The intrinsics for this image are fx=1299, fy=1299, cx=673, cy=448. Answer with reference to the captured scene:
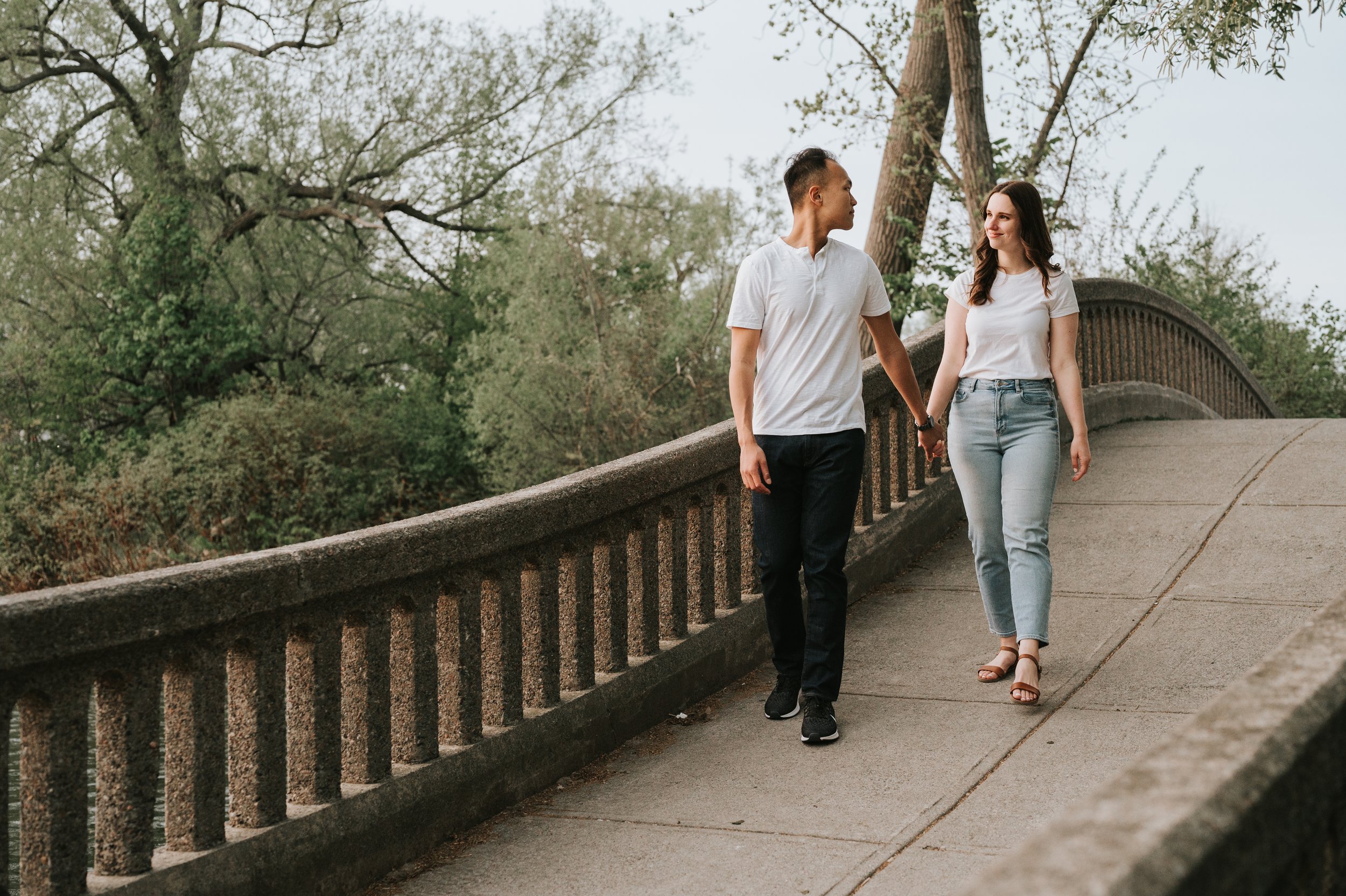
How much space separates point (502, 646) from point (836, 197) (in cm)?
201

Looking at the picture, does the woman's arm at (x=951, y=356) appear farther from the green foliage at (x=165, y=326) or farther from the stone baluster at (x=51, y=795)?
the green foliage at (x=165, y=326)

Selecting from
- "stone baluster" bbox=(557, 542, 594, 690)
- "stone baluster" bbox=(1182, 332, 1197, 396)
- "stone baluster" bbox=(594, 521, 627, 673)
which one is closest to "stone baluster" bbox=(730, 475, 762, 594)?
"stone baluster" bbox=(594, 521, 627, 673)

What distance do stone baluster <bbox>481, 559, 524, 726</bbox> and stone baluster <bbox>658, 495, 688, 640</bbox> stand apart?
1003 millimetres

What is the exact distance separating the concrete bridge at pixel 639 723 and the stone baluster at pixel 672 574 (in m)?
0.01

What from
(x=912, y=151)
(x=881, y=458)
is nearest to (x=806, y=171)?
(x=881, y=458)

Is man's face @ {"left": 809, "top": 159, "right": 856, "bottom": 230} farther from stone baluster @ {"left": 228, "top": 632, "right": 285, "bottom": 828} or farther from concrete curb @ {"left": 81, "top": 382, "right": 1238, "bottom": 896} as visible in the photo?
stone baluster @ {"left": 228, "top": 632, "right": 285, "bottom": 828}

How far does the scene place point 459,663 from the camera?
4.34 metres

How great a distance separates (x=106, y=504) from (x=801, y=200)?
1992cm

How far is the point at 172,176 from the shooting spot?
2484 cm

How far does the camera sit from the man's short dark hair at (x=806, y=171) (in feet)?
15.5

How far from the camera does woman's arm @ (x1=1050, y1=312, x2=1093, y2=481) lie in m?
5.15

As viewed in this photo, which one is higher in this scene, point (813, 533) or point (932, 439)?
point (932, 439)

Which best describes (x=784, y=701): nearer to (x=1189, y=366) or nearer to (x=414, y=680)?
(x=414, y=680)

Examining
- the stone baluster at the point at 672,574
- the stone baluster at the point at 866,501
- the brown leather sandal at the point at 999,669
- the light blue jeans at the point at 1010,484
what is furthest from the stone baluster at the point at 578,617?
the stone baluster at the point at 866,501
